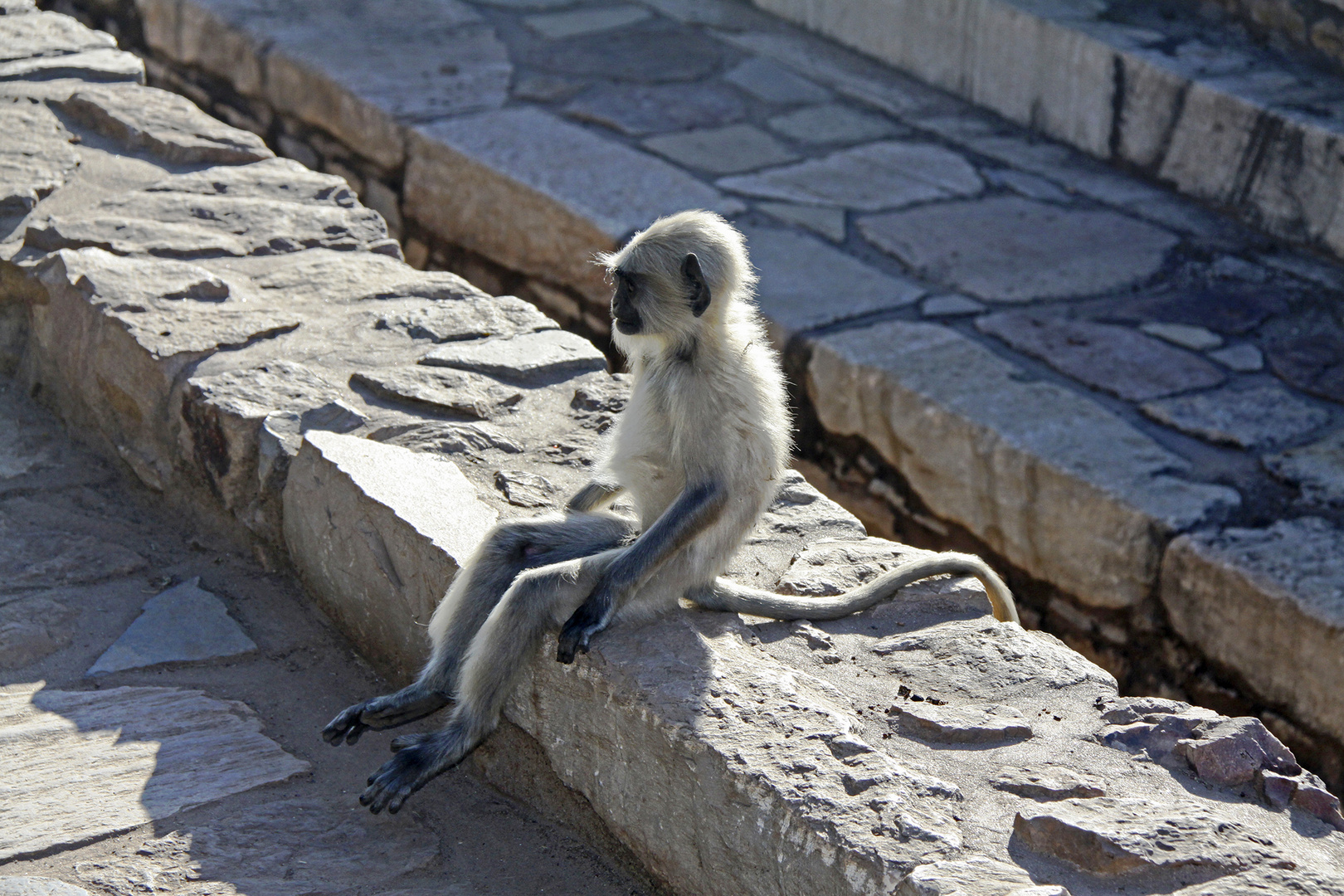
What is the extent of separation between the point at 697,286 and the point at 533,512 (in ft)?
2.22

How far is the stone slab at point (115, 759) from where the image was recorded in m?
2.62

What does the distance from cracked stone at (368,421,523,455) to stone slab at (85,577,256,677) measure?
58 centimetres

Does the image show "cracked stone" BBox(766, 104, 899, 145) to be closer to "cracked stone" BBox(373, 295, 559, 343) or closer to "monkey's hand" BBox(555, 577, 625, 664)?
"cracked stone" BBox(373, 295, 559, 343)

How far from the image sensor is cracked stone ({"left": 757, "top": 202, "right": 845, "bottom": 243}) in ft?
19.8

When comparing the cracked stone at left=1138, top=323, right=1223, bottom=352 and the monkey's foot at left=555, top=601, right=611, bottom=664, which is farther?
the cracked stone at left=1138, top=323, right=1223, bottom=352

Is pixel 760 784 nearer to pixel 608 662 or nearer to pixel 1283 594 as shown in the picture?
pixel 608 662

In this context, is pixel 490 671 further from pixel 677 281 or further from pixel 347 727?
pixel 677 281

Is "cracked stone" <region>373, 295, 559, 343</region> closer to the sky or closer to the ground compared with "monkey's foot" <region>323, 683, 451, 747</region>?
closer to the sky

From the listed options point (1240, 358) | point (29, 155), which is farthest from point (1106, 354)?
point (29, 155)

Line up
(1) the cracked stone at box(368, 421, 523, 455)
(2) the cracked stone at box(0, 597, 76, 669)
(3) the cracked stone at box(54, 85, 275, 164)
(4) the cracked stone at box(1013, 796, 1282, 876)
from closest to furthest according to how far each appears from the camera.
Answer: (4) the cracked stone at box(1013, 796, 1282, 876)
(2) the cracked stone at box(0, 597, 76, 669)
(1) the cracked stone at box(368, 421, 523, 455)
(3) the cracked stone at box(54, 85, 275, 164)

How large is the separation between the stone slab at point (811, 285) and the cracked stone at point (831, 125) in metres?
1.20

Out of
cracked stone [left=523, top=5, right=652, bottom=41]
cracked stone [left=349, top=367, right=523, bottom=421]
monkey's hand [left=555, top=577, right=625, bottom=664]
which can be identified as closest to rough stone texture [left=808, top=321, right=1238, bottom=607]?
cracked stone [left=349, top=367, right=523, bottom=421]

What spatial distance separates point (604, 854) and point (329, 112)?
514cm

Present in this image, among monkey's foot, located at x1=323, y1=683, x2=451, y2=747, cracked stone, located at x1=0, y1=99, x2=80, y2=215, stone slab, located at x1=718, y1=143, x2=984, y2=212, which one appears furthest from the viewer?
stone slab, located at x1=718, y1=143, x2=984, y2=212
